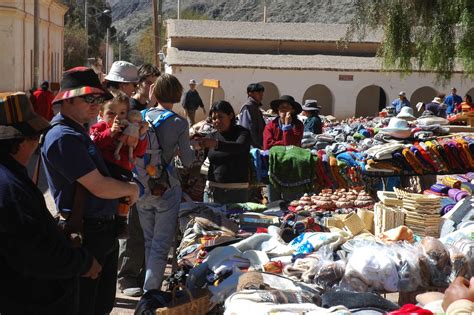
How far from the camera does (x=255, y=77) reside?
36.3 meters

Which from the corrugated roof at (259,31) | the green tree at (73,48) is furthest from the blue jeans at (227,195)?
the green tree at (73,48)

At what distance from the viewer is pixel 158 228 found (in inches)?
257

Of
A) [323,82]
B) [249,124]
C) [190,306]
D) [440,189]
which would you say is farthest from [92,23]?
[190,306]

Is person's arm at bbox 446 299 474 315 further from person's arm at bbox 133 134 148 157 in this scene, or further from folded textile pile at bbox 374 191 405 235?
folded textile pile at bbox 374 191 405 235

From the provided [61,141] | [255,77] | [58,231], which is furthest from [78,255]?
[255,77]

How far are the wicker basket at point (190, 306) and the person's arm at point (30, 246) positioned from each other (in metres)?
1.74

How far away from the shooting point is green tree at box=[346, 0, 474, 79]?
14.9m

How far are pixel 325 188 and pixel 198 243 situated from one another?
9.98ft

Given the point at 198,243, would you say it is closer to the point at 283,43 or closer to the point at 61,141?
→ the point at 61,141

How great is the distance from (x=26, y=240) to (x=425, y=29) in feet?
44.9

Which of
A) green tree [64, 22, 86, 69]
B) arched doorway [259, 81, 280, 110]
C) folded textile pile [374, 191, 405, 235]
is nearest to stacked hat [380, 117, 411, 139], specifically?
folded textile pile [374, 191, 405, 235]

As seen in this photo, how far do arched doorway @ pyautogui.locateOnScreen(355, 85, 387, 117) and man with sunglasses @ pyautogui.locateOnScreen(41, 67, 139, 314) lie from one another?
35.3 metres

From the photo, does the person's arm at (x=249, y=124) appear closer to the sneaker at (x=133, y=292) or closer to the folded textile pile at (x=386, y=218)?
the folded textile pile at (x=386, y=218)

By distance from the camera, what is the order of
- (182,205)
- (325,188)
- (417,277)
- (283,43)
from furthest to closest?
(283,43)
(325,188)
(182,205)
(417,277)
